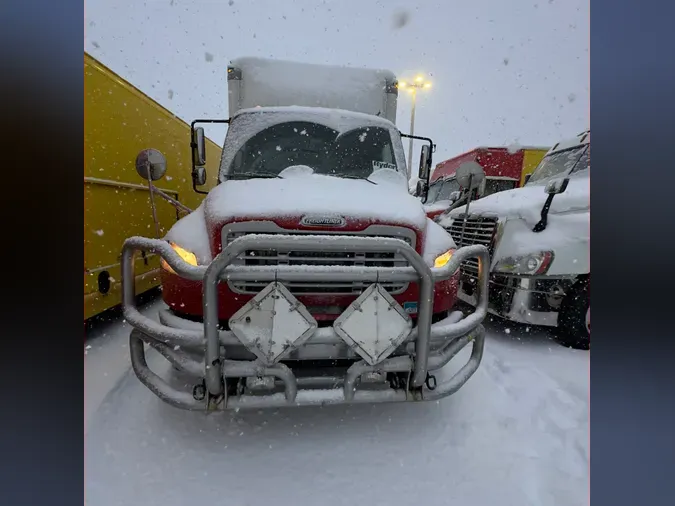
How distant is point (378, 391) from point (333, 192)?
154cm

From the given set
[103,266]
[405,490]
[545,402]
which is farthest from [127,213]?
[545,402]

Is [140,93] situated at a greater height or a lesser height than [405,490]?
greater

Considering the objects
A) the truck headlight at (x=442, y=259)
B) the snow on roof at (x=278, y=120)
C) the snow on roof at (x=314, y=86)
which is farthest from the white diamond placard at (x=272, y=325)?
the snow on roof at (x=314, y=86)

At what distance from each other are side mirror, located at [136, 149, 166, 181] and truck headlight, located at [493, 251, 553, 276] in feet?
12.3

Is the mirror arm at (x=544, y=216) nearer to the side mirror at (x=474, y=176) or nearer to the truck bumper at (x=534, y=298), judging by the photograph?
the truck bumper at (x=534, y=298)

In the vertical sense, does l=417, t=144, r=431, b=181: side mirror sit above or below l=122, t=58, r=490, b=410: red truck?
above

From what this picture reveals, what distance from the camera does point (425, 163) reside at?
5023 mm

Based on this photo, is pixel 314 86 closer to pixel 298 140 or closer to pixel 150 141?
pixel 298 140

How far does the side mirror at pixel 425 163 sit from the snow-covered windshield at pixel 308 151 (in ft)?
2.58

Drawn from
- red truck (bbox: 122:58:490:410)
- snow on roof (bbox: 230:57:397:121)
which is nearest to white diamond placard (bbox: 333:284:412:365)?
red truck (bbox: 122:58:490:410)

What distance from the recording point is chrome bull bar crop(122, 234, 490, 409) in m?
2.31

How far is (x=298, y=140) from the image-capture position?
163 inches

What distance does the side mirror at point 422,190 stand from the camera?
16.5ft

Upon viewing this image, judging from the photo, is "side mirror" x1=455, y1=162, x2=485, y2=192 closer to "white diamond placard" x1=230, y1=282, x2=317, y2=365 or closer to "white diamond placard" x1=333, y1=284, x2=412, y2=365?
"white diamond placard" x1=333, y1=284, x2=412, y2=365
